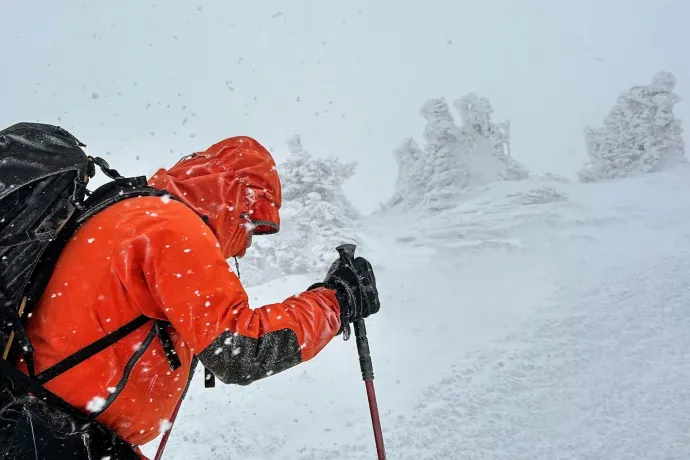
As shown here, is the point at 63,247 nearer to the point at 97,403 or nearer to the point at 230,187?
the point at 97,403

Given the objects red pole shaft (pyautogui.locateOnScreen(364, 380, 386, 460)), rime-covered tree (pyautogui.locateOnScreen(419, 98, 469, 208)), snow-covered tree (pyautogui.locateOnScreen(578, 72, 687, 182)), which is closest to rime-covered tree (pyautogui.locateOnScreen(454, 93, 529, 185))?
rime-covered tree (pyautogui.locateOnScreen(419, 98, 469, 208))

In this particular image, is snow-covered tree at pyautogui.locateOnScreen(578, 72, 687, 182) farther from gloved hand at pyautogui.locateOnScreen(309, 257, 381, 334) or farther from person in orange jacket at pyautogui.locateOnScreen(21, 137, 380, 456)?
person in orange jacket at pyautogui.locateOnScreen(21, 137, 380, 456)

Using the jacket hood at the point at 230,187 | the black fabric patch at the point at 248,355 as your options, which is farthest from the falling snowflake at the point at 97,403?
the jacket hood at the point at 230,187

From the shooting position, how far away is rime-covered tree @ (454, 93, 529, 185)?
32466 millimetres

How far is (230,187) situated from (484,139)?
107ft

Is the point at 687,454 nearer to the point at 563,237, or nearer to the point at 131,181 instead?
the point at 131,181

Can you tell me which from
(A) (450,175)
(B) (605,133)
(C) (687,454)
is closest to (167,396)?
(C) (687,454)

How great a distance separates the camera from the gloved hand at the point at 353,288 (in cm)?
260

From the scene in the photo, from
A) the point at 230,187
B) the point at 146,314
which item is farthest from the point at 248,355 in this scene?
the point at 230,187

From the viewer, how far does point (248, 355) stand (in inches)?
82.8

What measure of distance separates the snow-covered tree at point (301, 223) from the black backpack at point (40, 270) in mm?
15368

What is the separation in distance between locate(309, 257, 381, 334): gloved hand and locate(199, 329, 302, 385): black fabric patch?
42 cm

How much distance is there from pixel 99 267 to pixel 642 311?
11.4 meters

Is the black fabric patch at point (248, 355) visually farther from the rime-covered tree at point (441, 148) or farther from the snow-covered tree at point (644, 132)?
the snow-covered tree at point (644, 132)
